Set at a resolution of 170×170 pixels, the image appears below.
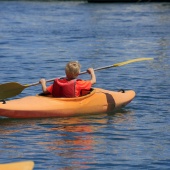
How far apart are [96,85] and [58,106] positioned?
18.7ft

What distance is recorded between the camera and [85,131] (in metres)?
15.2

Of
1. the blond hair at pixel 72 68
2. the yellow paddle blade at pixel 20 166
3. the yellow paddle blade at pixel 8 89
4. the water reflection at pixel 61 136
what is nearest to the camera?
the yellow paddle blade at pixel 20 166

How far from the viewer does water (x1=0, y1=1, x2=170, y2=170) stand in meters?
13.3

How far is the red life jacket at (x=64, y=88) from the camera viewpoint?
627 inches

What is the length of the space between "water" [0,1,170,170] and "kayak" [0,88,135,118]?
0.38 ft

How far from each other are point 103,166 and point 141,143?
1.76 meters

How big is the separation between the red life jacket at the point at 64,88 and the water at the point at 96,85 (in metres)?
0.42

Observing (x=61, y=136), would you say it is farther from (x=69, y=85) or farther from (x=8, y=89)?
(x=8, y=89)

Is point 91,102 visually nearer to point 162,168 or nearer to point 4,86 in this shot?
point 4,86

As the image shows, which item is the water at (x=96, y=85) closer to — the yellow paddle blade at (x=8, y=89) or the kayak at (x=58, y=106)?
the kayak at (x=58, y=106)

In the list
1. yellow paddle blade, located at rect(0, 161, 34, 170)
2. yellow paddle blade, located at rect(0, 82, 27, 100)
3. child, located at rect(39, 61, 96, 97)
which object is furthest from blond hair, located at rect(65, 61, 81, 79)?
yellow paddle blade, located at rect(0, 161, 34, 170)

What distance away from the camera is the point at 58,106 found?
1603 centimetres

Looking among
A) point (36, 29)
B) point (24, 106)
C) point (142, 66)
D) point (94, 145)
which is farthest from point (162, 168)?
point (36, 29)

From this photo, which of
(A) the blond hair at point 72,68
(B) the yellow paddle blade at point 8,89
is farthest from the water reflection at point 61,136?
(A) the blond hair at point 72,68
